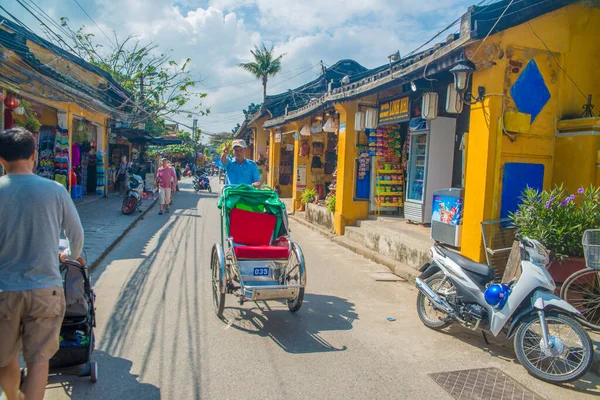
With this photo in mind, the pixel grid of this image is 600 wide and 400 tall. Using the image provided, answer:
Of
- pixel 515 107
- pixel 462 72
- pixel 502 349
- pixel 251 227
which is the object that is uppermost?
pixel 462 72

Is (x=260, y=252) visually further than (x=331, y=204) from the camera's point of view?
No

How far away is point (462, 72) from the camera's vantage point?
20.9ft

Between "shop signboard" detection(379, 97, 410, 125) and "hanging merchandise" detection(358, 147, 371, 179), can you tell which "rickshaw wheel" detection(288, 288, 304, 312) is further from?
"hanging merchandise" detection(358, 147, 371, 179)

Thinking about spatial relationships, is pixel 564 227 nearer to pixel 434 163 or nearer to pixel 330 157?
pixel 434 163

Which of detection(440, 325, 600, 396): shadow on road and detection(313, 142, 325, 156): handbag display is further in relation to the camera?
detection(313, 142, 325, 156): handbag display

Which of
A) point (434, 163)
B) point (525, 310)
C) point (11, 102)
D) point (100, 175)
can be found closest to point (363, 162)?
point (434, 163)

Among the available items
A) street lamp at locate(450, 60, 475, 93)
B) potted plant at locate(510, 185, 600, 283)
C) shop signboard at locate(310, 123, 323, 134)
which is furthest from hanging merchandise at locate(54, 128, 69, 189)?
potted plant at locate(510, 185, 600, 283)

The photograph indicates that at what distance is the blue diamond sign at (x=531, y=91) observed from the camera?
256 inches

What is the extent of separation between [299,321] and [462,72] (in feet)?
14.0

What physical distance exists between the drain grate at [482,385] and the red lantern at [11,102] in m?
9.99

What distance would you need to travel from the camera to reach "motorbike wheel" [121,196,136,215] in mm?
13992

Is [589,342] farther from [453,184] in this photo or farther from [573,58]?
[453,184]

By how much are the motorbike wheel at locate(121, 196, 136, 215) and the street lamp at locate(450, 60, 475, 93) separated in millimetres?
11024

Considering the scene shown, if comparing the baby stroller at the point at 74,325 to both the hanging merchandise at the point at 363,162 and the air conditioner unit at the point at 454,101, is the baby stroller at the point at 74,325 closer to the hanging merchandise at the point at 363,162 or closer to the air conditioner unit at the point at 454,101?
the air conditioner unit at the point at 454,101
